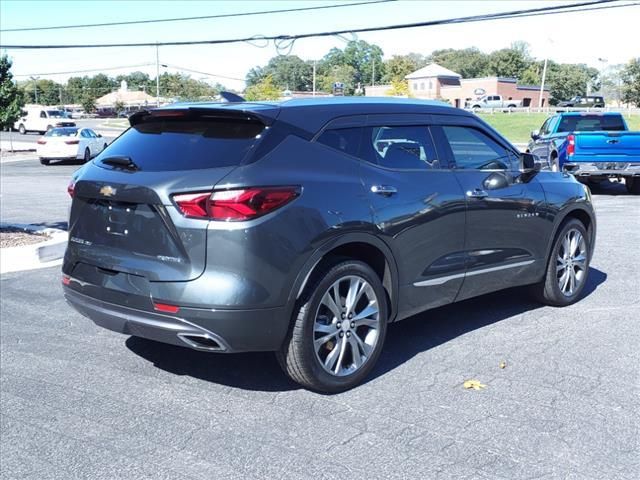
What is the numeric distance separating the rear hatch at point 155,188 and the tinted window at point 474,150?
181 centimetres

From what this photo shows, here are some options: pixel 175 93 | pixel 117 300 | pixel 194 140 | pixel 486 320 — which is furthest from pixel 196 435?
pixel 175 93

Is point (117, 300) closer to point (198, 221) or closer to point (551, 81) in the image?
point (198, 221)

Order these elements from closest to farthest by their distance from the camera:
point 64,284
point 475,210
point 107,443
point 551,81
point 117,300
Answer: point 107,443
point 117,300
point 64,284
point 475,210
point 551,81

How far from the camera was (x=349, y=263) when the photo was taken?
4562 mm

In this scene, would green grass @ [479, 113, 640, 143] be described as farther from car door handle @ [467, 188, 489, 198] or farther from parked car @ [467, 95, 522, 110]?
car door handle @ [467, 188, 489, 198]

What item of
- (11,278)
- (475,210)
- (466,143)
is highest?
(466,143)

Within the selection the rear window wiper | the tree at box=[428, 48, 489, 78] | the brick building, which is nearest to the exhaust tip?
the rear window wiper

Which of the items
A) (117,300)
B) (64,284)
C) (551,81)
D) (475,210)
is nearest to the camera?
(117,300)

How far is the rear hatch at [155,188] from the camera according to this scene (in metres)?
4.11

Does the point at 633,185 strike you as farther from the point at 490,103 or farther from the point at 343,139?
the point at 490,103

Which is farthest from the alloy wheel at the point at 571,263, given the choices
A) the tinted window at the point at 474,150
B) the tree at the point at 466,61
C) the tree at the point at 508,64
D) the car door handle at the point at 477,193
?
the tree at the point at 466,61

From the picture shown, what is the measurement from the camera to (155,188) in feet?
13.7

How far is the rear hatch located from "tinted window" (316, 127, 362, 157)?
18.0 inches

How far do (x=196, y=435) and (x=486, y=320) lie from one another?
311 cm
